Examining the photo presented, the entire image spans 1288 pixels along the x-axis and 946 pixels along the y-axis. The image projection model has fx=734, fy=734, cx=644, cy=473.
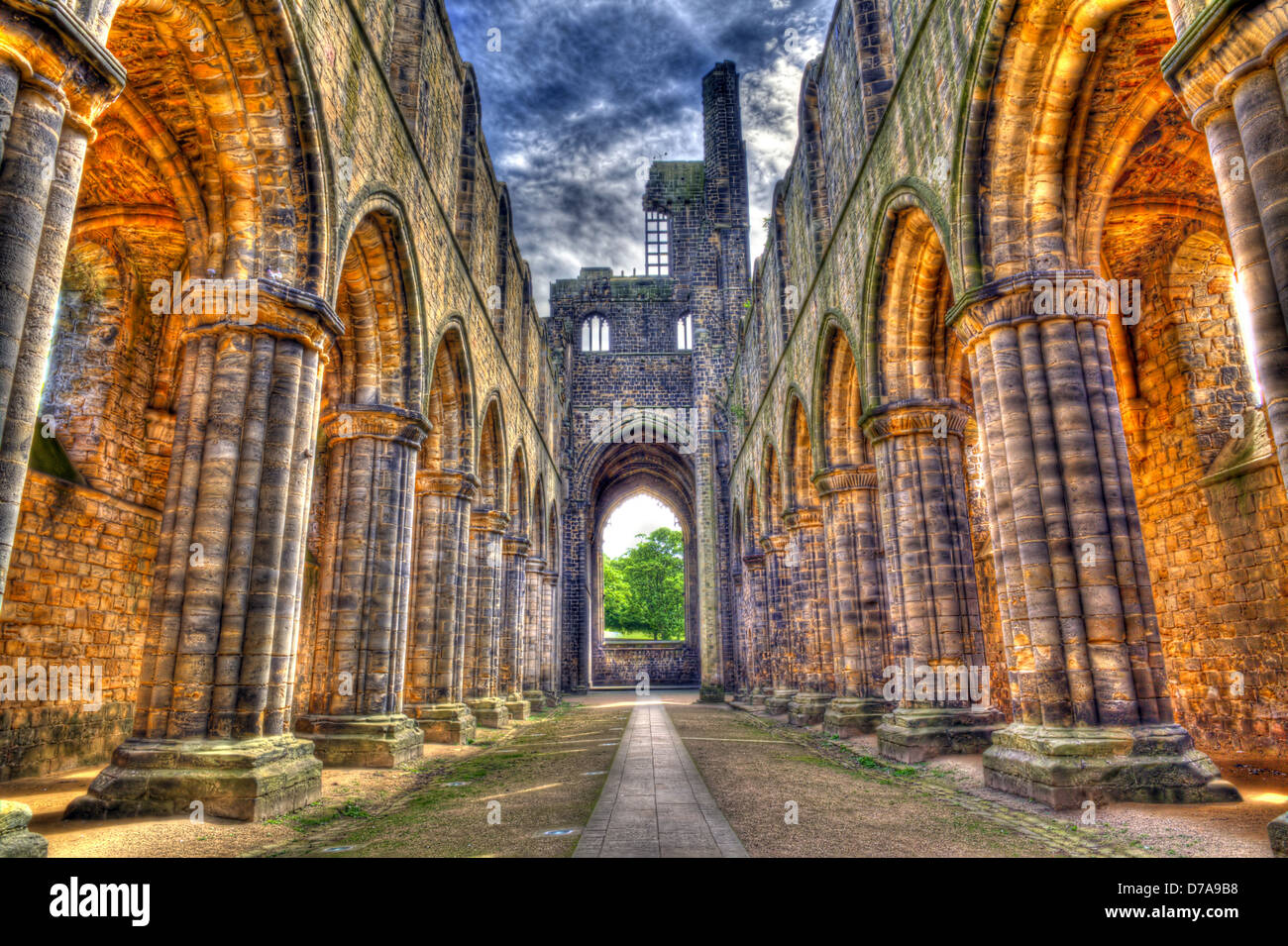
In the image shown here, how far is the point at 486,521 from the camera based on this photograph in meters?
15.5

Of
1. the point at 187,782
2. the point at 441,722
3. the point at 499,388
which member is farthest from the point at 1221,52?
the point at 499,388

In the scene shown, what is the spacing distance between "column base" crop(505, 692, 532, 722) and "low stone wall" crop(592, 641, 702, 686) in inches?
715

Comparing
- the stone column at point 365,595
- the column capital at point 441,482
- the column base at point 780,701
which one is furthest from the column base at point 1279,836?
the column base at point 780,701

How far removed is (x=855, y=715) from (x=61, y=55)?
1151cm

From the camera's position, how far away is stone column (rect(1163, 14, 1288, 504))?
12.3ft

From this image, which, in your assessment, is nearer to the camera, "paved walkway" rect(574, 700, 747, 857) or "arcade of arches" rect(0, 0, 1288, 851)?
"paved walkway" rect(574, 700, 747, 857)

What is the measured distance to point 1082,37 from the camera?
6.17 meters

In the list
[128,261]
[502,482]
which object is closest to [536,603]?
[502,482]

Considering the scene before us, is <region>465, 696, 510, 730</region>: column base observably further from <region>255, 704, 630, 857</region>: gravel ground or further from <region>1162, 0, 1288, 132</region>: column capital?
<region>1162, 0, 1288, 132</region>: column capital

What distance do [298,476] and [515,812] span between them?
3550mm

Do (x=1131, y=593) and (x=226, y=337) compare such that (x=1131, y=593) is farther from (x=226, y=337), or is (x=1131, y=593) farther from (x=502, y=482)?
(x=502, y=482)

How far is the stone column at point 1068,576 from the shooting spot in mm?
5543

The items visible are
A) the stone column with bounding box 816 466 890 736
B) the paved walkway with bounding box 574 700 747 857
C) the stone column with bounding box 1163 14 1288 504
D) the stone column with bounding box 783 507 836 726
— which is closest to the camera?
the stone column with bounding box 1163 14 1288 504

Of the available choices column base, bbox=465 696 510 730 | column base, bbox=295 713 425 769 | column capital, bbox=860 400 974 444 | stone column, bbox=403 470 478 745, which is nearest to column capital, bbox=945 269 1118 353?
column capital, bbox=860 400 974 444
